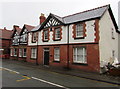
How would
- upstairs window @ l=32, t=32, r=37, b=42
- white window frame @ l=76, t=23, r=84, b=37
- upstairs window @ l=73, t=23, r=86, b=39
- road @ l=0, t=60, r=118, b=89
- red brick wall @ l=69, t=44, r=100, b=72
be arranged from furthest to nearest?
upstairs window @ l=32, t=32, r=37, b=42, white window frame @ l=76, t=23, r=84, b=37, upstairs window @ l=73, t=23, r=86, b=39, red brick wall @ l=69, t=44, r=100, b=72, road @ l=0, t=60, r=118, b=89

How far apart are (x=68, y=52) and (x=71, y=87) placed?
652cm

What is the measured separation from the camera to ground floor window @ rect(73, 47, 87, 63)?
36.8 feet

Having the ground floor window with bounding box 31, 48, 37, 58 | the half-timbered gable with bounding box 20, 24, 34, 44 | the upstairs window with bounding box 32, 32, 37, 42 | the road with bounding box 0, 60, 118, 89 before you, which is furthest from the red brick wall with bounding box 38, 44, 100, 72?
the half-timbered gable with bounding box 20, 24, 34, 44

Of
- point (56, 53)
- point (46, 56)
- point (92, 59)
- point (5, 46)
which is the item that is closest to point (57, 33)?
point (56, 53)

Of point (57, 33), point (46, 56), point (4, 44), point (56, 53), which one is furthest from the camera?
point (4, 44)

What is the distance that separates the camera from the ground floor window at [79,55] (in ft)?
36.8

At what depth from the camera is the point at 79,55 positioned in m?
11.6

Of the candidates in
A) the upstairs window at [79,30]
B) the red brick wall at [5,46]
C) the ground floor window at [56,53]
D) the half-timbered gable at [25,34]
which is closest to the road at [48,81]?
the ground floor window at [56,53]

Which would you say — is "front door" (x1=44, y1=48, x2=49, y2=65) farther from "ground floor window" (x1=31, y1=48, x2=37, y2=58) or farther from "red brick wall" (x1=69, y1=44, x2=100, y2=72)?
"red brick wall" (x1=69, y1=44, x2=100, y2=72)

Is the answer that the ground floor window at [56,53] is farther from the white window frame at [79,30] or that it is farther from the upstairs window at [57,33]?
the white window frame at [79,30]

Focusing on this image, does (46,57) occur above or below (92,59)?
below

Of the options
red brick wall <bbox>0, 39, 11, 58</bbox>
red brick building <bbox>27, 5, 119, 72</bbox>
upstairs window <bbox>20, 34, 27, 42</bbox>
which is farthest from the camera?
red brick wall <bbox>0, 39, 11, 58</bbox>

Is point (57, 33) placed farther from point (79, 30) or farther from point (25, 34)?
point (25, 34)

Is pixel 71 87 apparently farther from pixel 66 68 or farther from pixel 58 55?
pixel 58 55
